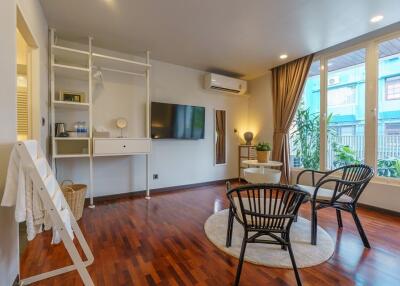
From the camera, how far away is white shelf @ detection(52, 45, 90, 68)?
2.80 m

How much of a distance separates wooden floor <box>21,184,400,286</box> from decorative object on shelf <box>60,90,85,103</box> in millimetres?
1625

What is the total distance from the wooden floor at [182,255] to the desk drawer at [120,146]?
863 millimetres

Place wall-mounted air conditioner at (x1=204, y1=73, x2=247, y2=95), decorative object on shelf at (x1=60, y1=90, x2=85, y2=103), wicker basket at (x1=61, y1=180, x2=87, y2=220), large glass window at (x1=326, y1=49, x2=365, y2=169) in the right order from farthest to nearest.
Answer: wall-mounted air conditioner at (x1=204, y1=73, x2=247, y2=95) < large glass window at (x1=326, y1=49, x2=365, y2=169) < decorative object on shelf at (x1=60, y1=90, x2=85, y2=103) < wicker basket at (x1=61, y1=180, x2=87, y2=220)

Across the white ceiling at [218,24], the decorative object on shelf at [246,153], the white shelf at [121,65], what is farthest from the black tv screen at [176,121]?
the decorative object on shelf at [246,153]

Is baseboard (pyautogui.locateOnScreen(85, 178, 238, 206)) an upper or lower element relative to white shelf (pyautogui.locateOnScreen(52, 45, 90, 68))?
lower

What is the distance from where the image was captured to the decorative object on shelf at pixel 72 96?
119 inches

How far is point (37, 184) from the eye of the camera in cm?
119

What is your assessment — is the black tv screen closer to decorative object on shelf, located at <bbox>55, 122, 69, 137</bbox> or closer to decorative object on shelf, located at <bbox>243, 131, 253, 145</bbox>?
decorative object on shelf, located at <bbox>243, 131, 253, 145</bbox>

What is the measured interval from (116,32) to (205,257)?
304cm

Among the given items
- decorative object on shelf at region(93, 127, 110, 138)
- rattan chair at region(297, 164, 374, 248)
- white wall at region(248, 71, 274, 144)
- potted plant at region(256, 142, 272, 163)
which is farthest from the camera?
white wall at region(248, 71, 274, 144)

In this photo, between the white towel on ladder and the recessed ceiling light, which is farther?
the recessed ceiling light

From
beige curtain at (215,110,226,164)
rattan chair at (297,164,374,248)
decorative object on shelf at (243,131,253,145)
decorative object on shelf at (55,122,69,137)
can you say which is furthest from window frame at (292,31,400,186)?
decorative object on shelf at (55,122,69,137)

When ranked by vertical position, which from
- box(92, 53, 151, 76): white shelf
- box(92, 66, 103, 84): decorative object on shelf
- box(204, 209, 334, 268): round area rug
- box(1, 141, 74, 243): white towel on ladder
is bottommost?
box(204, 209, 334, 268): round area rug

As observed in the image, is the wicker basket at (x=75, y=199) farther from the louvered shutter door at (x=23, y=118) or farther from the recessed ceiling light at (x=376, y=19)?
the recessed ceiling light at (x=376, y=19)
